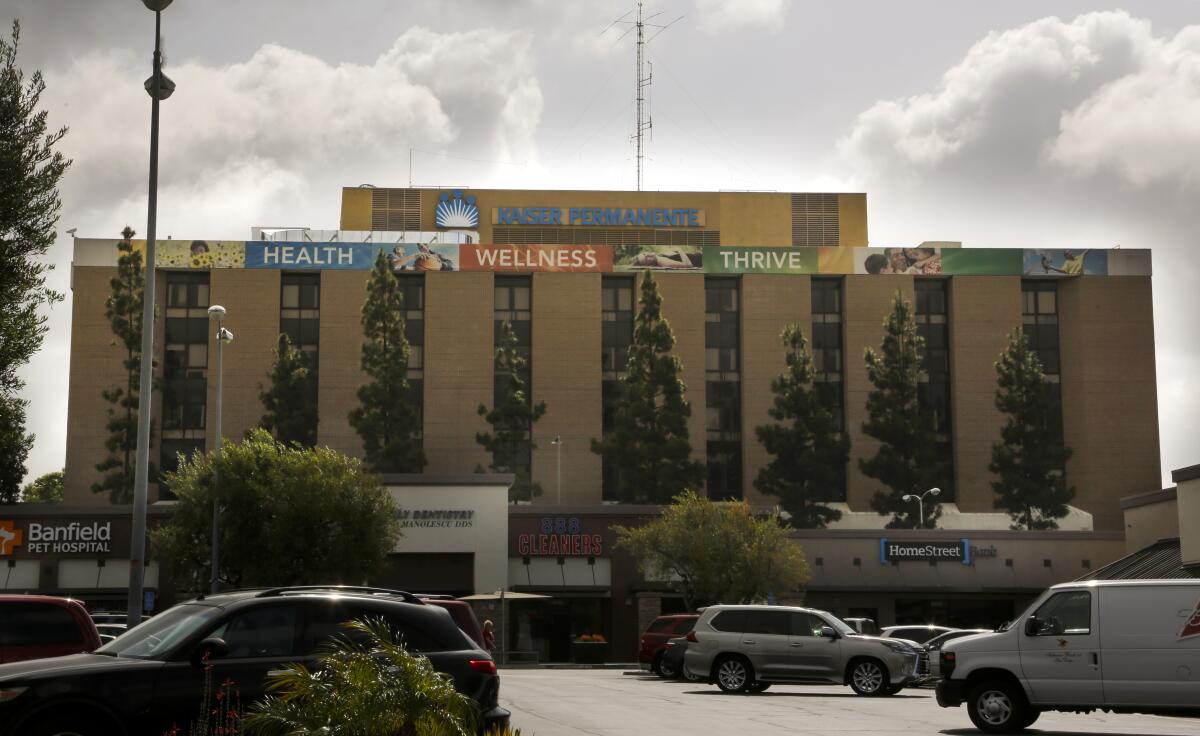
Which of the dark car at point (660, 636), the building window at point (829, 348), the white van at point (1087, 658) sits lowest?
the dark car at point (660, 636)

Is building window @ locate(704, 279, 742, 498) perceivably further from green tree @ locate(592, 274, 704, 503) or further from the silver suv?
the silver suv

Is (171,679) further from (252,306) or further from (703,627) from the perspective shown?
(252,306)

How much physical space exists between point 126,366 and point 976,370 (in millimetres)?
48202

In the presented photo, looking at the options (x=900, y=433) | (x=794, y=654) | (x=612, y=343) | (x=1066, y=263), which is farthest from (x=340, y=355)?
(x=794, y=654)

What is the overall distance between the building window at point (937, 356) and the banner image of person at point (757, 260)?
714 centimetres

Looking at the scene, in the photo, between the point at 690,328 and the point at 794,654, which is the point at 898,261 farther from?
the point at 794,654

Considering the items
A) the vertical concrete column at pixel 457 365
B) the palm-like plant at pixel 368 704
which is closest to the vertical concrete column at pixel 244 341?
the vertical concrete column at pixel 457 365

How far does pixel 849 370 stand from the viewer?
82188 mm

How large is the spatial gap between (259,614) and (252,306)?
71.8 metres

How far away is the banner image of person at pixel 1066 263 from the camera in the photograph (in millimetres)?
84000

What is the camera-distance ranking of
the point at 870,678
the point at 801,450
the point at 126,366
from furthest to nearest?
1. the point at 126,366
2. the point at 801,450
3. the point at 870,678

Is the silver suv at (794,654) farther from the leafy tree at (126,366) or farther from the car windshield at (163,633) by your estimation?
the leafy tree at (126,366)

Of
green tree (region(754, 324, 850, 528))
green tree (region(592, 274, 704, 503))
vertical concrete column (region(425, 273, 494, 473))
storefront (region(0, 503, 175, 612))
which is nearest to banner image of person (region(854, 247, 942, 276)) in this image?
green tree (region(754, 324, 850, 528))

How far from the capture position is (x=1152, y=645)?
1697 cm
